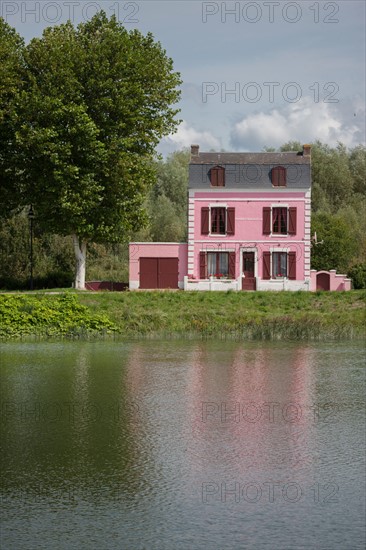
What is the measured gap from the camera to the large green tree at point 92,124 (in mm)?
47312

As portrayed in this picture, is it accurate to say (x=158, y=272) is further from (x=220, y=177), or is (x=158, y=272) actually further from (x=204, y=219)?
(x=220, y=177)

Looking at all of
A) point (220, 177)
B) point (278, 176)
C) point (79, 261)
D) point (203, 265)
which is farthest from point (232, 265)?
point (79, 261)

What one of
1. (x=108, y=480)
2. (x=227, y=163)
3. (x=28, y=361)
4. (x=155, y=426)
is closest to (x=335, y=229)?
(x=227, y=163)

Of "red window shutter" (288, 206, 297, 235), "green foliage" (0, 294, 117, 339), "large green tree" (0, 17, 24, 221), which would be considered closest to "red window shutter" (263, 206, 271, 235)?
"red window shutter" (288, 206, 297, 235)

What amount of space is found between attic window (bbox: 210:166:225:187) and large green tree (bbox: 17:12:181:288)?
4.16m

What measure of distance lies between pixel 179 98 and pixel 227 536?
138ft

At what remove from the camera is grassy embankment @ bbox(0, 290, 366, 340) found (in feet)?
117

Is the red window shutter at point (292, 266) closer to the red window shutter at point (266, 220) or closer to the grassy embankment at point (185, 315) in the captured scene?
the red window shutter at point (266, 220)

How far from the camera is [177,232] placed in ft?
240

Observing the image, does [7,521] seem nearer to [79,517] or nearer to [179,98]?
[79,517]

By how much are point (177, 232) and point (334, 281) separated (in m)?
22.3

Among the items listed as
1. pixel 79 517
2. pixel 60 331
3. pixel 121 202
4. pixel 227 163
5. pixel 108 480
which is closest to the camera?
pixel 79 517

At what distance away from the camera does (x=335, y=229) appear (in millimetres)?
59594

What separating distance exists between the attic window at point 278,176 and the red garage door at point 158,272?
7.18m
